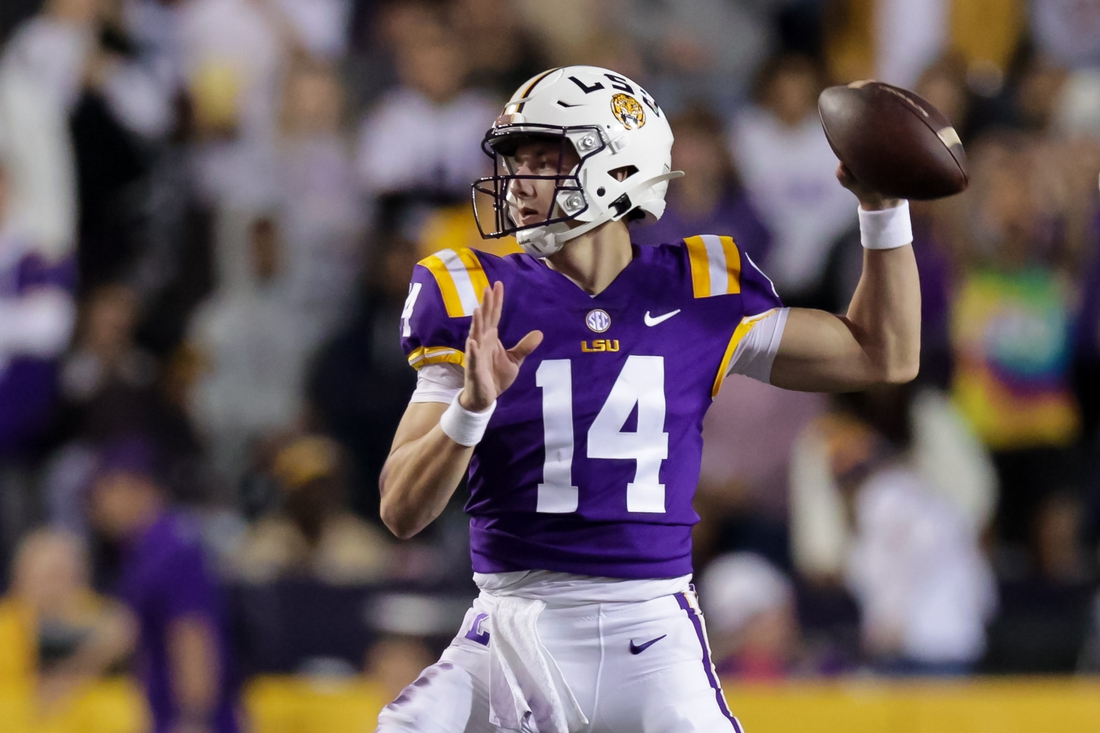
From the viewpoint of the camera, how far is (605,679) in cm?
296

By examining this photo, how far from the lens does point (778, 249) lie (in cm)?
743

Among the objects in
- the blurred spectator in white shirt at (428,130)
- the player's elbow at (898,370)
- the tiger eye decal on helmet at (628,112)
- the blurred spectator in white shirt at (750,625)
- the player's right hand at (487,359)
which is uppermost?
the blurred spectator in white shirt at (428,130)

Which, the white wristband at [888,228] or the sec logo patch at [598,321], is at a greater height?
the white wristband at [888,228]

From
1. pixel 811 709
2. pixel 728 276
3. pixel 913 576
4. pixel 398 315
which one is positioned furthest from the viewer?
pixel 398 315

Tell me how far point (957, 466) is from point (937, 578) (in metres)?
0.83

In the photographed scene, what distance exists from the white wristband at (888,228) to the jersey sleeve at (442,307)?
2.73 feet

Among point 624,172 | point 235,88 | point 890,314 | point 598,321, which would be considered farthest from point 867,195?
point 235,88

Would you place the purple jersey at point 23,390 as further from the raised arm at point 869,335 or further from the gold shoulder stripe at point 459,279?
the raised arm at point 869,335

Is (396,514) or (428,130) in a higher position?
(428,130)

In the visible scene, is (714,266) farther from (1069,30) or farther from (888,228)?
(1069,30)

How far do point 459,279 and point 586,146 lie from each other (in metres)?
Answer: 0.39

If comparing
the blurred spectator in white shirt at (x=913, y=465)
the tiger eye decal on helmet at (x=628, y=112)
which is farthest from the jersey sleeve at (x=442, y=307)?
the blurred spectator in white shirt at (x=913, y=465)

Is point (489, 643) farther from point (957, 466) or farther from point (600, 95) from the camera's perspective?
point (957, 466)

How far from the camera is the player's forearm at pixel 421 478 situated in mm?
2805
